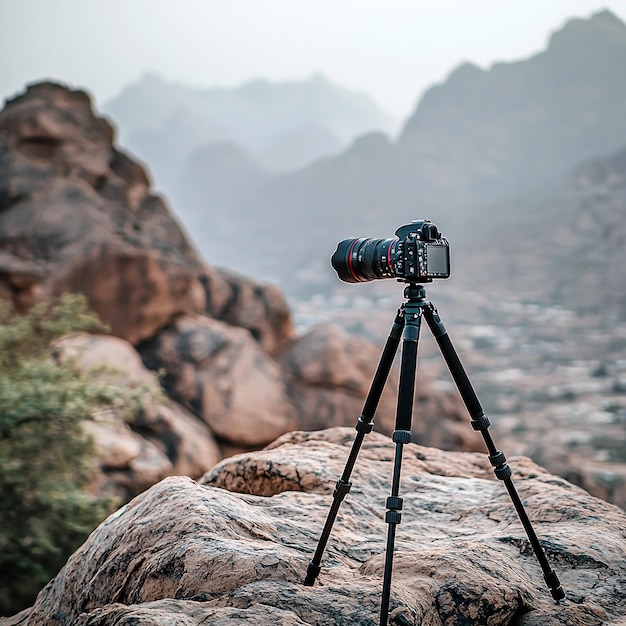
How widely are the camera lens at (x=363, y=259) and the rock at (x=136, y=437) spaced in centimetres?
817

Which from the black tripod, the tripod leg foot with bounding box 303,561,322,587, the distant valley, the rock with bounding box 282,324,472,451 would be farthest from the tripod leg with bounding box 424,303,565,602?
the distant valley

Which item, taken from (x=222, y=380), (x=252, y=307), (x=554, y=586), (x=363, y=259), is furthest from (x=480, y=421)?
(x=252, y=307)

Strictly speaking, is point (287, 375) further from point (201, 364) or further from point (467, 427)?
point (467, 427)

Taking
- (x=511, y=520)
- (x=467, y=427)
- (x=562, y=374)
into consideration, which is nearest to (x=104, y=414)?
(x=511, y=520)

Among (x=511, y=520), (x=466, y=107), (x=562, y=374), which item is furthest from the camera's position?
(x=466, y=107)

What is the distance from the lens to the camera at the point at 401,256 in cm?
304

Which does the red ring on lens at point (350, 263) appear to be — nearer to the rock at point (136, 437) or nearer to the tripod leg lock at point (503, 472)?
the tripod leg lock at point (503, 472)

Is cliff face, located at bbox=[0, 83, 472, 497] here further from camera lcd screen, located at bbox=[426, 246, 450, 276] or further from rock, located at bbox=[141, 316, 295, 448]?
camera lcd screen, located at bbox=[426, 246, 450, 276]

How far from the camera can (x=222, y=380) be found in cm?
1641

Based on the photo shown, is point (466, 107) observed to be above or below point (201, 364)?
above

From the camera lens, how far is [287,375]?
18781 millimetres

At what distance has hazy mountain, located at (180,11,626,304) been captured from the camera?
150 metres

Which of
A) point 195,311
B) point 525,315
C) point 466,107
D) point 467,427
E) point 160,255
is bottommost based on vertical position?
point 467,427

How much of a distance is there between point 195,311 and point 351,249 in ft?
49.8
